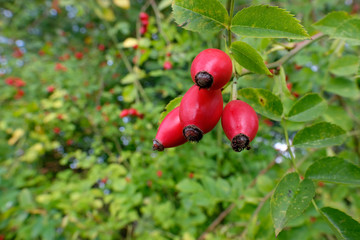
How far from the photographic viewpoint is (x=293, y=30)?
0.54m

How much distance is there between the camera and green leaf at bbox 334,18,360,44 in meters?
0.72

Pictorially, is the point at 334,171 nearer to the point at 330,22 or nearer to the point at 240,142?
the point at 240,142

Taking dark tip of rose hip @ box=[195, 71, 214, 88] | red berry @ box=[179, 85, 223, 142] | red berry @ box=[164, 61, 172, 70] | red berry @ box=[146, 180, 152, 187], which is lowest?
red berry @ box=[146, 180, 152, 187]

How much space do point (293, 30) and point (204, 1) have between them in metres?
0.22

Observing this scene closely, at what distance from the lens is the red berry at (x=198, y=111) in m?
0.55

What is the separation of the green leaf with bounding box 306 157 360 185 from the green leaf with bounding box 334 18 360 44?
1.23 ft

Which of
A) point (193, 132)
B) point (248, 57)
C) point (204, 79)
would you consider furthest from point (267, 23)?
point (193, 132)

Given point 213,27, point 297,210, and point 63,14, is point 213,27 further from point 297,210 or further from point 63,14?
point 63,14

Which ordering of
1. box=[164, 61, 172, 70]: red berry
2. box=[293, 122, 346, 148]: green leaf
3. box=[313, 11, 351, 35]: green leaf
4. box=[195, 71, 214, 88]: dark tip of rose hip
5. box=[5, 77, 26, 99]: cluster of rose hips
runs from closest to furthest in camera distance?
box=[195, 71, 214, 88]: dark tip of rose hip < box=[293, 122, 346, 148]: green leaf < box=[313, 11, 351, 35]: green leaf < box=[164, 61, 172, 70]: red berry < box=[5, 77, 26, 99]: cluster of rose hips

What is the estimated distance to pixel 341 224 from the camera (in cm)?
62

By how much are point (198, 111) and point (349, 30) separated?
586mm

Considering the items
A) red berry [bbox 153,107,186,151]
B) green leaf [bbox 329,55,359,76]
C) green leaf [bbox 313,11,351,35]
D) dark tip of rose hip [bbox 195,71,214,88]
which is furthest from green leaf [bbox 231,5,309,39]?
green leaf [bbox 329,55,359,76]

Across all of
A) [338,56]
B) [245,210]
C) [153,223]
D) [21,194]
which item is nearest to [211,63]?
[245,210]

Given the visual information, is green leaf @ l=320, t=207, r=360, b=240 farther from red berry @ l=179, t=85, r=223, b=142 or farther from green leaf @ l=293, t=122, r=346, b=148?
red berry @ l=179, t=85, r=223, b=142
